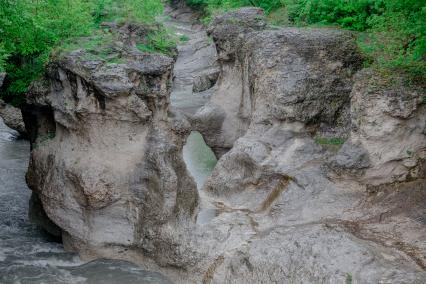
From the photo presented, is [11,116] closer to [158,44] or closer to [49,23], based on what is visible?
[49,23]

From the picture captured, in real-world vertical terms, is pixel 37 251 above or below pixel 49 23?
below

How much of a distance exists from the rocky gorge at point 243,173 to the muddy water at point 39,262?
30 centimetres

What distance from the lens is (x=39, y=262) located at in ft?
42.4

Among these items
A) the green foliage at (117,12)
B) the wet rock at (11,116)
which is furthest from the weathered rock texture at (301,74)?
the wet rock at (11,116)

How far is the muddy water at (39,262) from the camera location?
1210 centimetres

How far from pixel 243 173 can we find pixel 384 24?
491cm

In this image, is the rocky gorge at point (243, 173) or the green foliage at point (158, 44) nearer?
the rocky gorge at point (243, 173)

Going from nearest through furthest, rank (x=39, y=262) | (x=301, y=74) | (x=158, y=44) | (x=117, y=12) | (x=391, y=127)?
(x=391, y=127) → (x=39, y=262) → (x=158, y=44) → (x=301, y=74) → (x=117, y=12)

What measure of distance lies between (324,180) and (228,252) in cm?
300

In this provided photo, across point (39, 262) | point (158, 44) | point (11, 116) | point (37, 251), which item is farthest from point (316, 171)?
point (11, 116)

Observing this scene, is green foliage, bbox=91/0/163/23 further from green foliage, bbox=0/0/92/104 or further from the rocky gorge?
the rocky gorge

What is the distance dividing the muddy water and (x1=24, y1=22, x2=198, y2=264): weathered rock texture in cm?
51

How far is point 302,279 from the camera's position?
1002cm

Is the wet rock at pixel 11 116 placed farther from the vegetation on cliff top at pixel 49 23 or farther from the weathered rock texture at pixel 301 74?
the weathered rock texture at pixel 301 74
